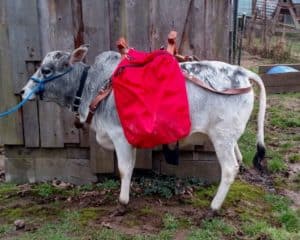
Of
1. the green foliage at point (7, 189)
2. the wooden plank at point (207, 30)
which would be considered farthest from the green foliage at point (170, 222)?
the green foliage at point (7, 189)

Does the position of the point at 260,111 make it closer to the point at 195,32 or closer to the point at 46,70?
the point at 195,32

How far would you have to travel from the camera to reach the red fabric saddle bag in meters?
3.85

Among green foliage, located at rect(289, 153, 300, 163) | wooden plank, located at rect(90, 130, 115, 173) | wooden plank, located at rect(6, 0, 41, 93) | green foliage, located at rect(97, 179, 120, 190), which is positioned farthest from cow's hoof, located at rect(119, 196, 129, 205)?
green foliage, located at rect(289, 153, 300, 163)

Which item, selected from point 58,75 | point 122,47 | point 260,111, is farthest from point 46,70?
point 260,111

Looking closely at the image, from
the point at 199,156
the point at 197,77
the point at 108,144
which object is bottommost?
the point at 199,156

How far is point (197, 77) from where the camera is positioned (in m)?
4.09

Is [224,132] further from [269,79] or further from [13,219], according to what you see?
[269,79]

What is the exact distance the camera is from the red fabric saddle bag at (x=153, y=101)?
152 inches

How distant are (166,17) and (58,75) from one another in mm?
1235

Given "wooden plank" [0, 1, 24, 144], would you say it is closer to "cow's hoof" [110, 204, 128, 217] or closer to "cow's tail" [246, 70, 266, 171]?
"cow's hoof" [110, 204, 128, 217]

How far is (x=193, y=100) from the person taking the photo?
4.06 m

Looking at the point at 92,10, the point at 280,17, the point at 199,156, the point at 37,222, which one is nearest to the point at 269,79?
the point at 199,156

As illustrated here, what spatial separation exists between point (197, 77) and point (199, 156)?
1.24 metres

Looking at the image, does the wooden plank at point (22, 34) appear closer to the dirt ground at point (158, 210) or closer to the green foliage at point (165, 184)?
the dirt ground at point (158, 210)
